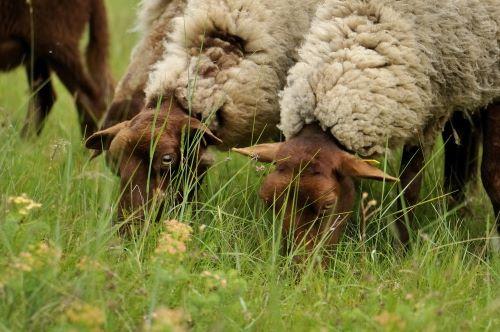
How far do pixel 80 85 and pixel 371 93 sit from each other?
290cm

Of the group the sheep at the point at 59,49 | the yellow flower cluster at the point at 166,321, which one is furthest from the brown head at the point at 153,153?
the sheep at the point at 59,49

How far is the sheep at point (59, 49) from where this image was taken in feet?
19.3

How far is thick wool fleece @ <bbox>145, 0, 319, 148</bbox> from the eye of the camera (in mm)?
4320

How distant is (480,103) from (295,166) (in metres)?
1.05

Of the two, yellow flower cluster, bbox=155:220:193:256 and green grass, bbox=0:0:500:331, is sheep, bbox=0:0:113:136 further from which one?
yellow flower cluster, bbox=155:220:193:256

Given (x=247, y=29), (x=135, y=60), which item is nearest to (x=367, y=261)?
(x=247, y=29)

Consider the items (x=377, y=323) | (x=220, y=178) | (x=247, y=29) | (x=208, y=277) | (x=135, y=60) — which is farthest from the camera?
(x=135, y=60)

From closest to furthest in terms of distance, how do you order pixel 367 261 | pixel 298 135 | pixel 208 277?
pixel 208 277 → pixel 367 261 → pixel 298 135

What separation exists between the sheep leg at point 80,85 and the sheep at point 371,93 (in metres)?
2.40

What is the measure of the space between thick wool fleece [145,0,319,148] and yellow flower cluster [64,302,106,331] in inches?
72.1

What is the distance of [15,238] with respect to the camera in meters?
3.10

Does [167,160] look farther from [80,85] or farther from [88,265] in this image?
[80,85]

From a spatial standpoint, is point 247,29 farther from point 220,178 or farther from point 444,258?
point 444,258

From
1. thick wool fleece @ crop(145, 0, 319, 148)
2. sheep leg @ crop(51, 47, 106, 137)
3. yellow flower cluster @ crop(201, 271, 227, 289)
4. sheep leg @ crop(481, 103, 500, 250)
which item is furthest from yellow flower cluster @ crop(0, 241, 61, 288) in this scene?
sheep leg @ crop(51, 47, 106, 137)
